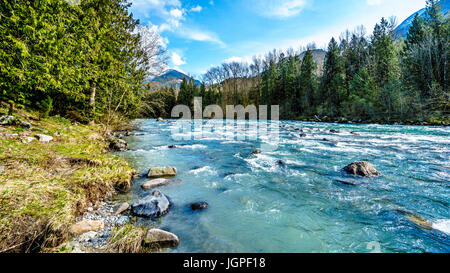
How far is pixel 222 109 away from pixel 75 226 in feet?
184

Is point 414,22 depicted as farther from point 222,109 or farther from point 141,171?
point 141,171

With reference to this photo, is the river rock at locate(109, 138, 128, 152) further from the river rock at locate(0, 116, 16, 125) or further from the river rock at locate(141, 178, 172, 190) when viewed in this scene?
the river rock at locate(141, 178, 172, 190)

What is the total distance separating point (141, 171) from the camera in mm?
6074

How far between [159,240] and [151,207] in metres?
1.07

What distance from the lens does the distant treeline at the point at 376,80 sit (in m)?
24.1

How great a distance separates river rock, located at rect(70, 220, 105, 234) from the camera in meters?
2.67

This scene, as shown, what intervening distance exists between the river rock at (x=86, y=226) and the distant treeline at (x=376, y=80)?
875 inches

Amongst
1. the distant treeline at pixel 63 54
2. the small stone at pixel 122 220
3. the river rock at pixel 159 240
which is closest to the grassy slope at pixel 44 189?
the small stone at pixel 122 220

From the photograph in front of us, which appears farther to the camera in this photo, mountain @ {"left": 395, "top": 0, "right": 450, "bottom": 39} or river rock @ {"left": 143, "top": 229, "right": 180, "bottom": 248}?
mountain @ {"left": 395, "top": 0, "right": 450, "bottom": 39}

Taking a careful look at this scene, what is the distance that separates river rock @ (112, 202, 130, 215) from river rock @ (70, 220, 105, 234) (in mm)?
437

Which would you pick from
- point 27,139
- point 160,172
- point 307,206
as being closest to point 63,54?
point 27,139

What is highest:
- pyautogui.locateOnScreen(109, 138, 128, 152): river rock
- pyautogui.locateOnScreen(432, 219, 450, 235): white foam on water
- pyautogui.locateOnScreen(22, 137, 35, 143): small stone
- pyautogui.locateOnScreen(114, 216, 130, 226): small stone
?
pyautogui.locateOnScreen(22, 137, 35, 143): small stone

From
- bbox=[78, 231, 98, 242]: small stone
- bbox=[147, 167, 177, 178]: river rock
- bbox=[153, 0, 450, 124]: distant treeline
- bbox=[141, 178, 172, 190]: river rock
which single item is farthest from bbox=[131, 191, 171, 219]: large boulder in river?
bbox=[153, 0, 450, 124]: distant treeline
